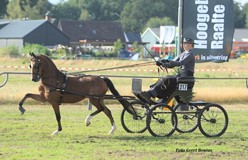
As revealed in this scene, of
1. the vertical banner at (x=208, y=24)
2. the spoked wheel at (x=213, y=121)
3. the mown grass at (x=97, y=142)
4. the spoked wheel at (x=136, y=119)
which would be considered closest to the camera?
the mown grass at (x=97, y=142)

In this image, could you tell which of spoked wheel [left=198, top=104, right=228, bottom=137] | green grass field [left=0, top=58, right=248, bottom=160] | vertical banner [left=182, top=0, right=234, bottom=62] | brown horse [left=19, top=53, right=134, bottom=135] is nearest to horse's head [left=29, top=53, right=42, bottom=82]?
brown horse [left=19, top=53, right=134, bottom=135]

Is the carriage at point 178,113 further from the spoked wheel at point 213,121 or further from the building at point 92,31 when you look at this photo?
the building at point 92,31

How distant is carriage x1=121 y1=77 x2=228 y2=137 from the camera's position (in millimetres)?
14242

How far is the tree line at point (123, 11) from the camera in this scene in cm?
13627

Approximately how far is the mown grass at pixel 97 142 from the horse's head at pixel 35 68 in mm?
1253

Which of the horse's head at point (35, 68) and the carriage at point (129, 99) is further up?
→ the horse's head at point (35, 68)

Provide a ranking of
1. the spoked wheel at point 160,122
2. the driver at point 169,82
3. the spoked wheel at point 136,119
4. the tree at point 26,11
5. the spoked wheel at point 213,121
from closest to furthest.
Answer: the spoked wheel at point 160,122
the driver at point 169,82
the spoked wheel at point 213,121
the spoked wheel at point 136,119
the tree at point 26,11

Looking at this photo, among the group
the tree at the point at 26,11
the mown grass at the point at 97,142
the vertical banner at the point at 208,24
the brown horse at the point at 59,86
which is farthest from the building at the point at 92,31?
the brown horse at the point at 59,86

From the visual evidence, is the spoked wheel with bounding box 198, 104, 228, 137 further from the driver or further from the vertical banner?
the vertical banner

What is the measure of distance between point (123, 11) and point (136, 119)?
140172 millimetres

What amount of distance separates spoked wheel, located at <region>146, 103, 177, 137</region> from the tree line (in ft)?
379

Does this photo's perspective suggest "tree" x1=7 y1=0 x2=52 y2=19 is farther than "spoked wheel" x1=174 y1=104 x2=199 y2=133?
Yes

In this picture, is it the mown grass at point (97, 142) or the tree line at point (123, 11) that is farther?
the tree line at point (123, 11)

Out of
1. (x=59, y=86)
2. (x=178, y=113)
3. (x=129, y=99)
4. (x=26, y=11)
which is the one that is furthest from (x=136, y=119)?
(x=26, y=11)
